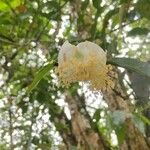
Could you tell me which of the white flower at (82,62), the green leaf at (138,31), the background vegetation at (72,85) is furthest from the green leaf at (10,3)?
the white flower at (82,62)

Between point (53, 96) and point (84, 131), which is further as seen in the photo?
point (84, 131)

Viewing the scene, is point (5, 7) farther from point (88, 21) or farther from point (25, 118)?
point (25, 118)

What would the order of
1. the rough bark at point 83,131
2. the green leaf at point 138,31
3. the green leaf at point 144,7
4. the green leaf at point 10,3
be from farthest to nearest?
the rough bark at point 83,131 → the green leaf at point 10,3 → the green leaf at point 138,31 → the green leaf at point 144,7

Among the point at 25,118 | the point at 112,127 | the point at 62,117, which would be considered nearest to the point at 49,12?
the point at 112,127

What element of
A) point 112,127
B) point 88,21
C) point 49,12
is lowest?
point 112,127

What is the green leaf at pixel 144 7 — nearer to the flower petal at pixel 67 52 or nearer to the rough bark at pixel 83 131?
the flower petal at pixel 67 52

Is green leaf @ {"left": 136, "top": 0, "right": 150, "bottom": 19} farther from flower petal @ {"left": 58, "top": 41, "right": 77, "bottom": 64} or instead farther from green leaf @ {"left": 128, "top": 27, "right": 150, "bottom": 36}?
flower petal @ {"left": 58, "top": 41, "right": 77, "bottom": 64}

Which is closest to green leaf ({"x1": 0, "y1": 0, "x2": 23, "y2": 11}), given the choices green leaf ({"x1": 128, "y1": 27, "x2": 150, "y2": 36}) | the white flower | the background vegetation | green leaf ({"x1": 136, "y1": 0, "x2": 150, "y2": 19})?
the background vegetation
